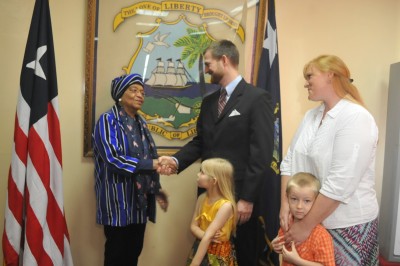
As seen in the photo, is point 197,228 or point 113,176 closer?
point 197,228

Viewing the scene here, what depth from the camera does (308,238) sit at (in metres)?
1.59

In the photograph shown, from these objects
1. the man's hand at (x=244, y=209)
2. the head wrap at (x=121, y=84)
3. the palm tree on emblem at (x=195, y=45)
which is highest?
the palm tree on emblem at (x=195, y=45)

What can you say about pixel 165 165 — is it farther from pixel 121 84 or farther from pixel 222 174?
pixel 121 84

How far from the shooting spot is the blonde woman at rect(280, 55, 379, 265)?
1.52 meters

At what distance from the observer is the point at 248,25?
266 centimetres

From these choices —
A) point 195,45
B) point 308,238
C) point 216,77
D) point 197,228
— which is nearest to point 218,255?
point 197,228

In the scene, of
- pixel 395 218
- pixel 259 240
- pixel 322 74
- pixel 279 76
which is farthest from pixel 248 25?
pixel 395 218

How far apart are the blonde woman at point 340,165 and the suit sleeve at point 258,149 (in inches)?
7.7

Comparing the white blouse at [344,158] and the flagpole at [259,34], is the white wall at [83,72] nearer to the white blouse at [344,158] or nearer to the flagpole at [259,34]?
the flagpole at [259,34]

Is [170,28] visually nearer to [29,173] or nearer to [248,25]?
[248,25]

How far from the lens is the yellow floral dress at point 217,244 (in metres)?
1.90

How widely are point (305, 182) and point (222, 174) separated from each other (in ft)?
1.49

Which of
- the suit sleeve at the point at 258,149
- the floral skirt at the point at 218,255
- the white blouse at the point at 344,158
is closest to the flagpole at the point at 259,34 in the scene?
the suit sleeve at the point at 258,149

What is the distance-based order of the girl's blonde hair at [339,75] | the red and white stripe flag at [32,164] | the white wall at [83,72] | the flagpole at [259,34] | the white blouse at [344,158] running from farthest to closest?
the flagpole at [259,34] → the white wall at [83,72] → the red and white stripe flag at [32,164] → the girl's blonde hair at [339,75] → the white blouse at [344,158]
